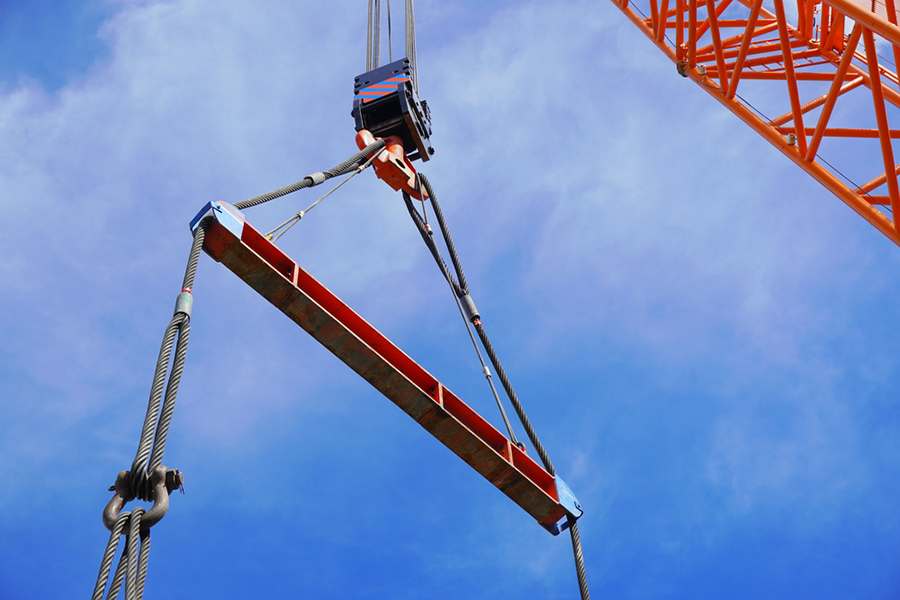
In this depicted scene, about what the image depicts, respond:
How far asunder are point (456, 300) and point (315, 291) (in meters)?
3.00

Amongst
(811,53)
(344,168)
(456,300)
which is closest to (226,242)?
(344,168)

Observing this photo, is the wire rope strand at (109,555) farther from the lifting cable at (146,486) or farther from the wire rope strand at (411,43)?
the wire rope strand at (411,43)

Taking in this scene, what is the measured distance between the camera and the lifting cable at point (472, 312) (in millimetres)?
8877

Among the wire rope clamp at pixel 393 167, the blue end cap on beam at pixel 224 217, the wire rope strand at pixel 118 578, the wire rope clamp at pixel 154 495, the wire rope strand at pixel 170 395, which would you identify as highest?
the wire rope clamp at pixel 393 167

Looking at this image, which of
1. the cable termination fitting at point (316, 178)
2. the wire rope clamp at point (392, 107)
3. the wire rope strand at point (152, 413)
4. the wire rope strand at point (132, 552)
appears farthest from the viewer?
the wire rope clamp at point (392, 107)

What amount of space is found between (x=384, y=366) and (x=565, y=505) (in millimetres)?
3051

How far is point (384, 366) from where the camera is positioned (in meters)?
8.15

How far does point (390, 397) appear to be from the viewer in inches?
333

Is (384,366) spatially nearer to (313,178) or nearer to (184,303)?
(313,178)

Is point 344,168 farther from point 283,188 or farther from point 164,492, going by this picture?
→ point 164,492

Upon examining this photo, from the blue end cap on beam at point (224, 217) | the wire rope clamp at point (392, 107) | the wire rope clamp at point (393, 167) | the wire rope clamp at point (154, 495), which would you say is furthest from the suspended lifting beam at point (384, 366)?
the wire rope clamp at point (392, 107)

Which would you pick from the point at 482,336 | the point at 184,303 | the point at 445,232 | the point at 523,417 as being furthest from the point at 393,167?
the point at 184,303

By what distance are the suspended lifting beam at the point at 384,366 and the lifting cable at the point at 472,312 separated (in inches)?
9.4

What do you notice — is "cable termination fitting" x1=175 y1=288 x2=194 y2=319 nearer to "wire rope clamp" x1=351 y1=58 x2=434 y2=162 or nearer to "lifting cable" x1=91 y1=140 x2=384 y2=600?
"lifting cable" x1=91 y1=140 x2=384 y2=600
